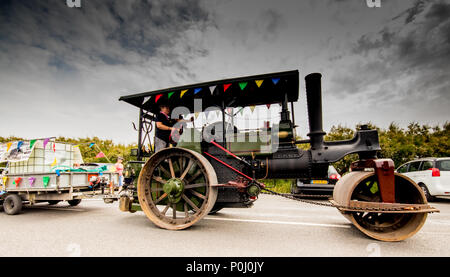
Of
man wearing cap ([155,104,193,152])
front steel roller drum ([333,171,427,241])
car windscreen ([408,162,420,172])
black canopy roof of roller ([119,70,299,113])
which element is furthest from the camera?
car windscreen ([408,162,420,172])

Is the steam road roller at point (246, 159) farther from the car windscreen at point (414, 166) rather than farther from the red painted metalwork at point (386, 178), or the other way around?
the car windscreen at point (414, 166)

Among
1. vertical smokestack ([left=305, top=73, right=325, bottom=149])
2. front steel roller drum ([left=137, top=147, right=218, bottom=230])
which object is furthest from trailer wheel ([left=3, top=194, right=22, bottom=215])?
vertical smokestack ([left=305, top=73, right=325, bottom=149])

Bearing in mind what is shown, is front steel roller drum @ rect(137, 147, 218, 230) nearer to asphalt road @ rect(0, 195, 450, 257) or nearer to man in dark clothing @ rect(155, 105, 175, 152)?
asphalt road @ rect(0, 195, 450, 257)

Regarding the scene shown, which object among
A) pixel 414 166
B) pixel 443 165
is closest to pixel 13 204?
pixel 443 165

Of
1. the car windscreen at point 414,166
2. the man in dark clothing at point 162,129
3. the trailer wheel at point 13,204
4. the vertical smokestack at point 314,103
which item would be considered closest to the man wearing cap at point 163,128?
the man in dark clothing at point 162,129

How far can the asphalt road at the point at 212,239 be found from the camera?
266cm

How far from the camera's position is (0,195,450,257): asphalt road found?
8.72 ft

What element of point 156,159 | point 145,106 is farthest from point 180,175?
point 145,106

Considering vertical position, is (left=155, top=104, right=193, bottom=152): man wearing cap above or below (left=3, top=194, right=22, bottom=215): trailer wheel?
above

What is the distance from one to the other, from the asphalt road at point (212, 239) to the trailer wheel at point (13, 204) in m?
0.57

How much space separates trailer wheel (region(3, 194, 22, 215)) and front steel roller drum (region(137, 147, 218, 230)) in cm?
338

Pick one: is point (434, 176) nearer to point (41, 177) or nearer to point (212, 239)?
point (212, 239)

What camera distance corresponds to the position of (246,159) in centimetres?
379
